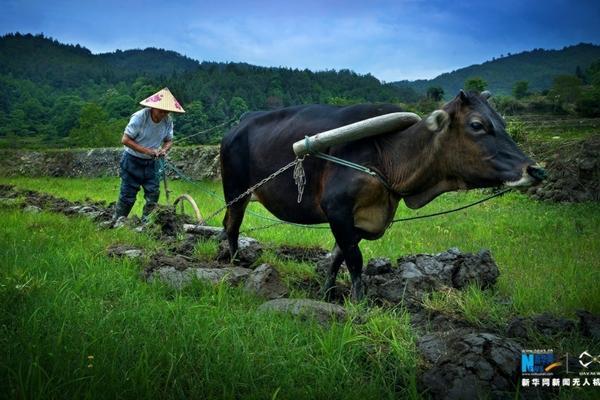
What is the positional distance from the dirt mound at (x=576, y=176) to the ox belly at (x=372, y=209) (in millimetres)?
8249

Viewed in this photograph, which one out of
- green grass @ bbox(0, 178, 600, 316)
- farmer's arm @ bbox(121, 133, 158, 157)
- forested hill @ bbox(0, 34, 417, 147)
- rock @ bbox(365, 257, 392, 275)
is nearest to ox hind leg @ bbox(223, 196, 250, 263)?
green grass @ bbox(0, 178, 600, 316)

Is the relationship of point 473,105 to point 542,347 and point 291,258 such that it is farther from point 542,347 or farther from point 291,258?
point 291,258

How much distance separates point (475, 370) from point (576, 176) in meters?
10.3

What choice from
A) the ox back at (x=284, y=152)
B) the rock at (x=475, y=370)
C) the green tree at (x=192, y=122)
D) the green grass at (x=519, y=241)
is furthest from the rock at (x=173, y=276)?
the green tree at (x=192, y=122)

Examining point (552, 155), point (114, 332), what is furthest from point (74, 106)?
point (114, 332)

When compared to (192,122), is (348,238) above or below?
below

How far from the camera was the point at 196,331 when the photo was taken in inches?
118

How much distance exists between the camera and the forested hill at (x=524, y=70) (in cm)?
9969

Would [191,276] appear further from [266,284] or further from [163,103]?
[163,103]

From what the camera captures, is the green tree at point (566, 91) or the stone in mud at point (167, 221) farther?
the green tree at point (566, 91)

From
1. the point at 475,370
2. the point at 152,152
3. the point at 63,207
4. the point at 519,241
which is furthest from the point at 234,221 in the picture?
the point at 63,207

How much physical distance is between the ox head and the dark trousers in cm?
495

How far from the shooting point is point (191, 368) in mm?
2580

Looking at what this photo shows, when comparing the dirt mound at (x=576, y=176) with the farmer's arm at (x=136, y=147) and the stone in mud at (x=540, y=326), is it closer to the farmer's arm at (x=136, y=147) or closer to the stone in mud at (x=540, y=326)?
the stone in mud at (x=540, y=326)
